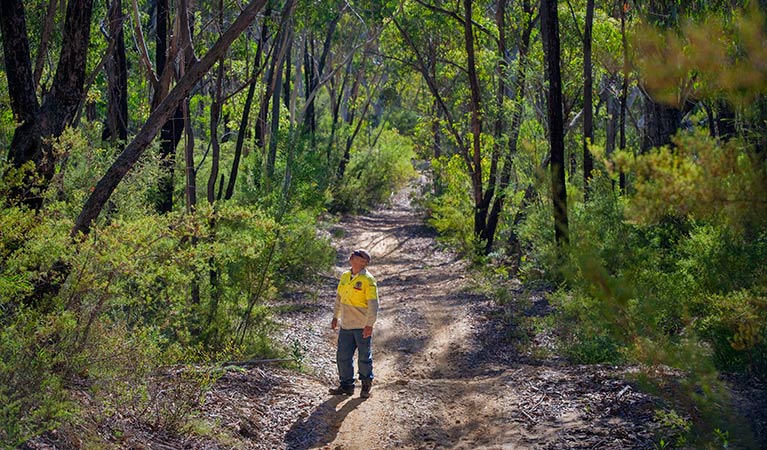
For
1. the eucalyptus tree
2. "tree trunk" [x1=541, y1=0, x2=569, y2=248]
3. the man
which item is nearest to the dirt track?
the man

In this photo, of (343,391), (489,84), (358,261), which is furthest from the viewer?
(489,84)

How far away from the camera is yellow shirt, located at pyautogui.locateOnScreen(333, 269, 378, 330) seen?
30.7 ft

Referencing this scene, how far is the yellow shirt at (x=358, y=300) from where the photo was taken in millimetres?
9352

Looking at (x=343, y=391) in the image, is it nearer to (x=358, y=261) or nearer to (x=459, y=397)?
(x=459, y=397)

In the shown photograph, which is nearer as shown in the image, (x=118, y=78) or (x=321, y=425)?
(x=321, y=425)

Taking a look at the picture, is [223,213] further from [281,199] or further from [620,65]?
[620,65]

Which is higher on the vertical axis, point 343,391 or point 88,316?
point 88,316

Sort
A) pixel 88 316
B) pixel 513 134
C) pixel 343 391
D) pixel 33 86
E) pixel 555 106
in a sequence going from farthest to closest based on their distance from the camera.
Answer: pixel 513 134, pixel 555 106, pixel 343 391, pixel 33 86, pixel 88 316

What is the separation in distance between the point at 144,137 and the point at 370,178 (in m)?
29.2

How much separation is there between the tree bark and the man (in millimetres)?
2564

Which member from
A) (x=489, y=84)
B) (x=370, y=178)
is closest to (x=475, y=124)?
(x=489, y=84)

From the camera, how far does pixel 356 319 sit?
30.9ft

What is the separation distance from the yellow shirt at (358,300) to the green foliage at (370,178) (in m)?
23.5

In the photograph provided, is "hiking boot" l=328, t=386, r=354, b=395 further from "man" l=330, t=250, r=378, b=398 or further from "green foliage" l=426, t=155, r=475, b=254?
"green foliage" l=426, t=155, r=475, b=254
